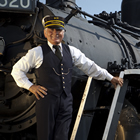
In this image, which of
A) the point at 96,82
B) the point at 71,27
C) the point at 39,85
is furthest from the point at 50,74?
the point at 71,27

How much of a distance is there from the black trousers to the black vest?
6cm

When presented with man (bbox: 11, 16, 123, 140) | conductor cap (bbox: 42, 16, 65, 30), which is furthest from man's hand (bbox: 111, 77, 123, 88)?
conductor cap (bbox: 42, 16, 65, 30)

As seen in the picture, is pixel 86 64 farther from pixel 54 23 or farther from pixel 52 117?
pixel 52 117

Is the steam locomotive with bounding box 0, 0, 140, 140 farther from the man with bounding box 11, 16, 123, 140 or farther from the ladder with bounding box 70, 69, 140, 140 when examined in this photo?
the man with bounding box 11, 16, 123, 140

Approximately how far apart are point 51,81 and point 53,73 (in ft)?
0.24

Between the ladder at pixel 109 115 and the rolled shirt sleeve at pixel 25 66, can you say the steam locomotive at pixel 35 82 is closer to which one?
the ladder at pixel 109 115

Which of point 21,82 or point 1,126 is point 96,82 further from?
point 1,126

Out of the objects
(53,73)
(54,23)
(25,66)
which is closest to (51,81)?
(53,73)

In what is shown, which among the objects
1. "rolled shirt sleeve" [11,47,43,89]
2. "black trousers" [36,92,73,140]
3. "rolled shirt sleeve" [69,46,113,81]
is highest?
"rolled shirt sleeve" [69,46,113,81]

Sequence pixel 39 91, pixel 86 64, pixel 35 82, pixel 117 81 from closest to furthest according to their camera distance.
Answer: pixel 39 91
pixel 86 64
pixel 117 81
pixel 35 82

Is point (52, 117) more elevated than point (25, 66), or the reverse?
point (25, 66)

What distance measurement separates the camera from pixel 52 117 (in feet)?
7.75

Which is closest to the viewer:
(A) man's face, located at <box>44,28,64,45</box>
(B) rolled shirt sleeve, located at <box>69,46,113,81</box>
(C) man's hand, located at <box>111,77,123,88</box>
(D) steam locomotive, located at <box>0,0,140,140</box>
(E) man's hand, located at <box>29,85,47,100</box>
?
(E) man's hand, located at <box>29,85,47,100</box>

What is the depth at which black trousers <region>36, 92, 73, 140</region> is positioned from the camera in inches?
92.2
